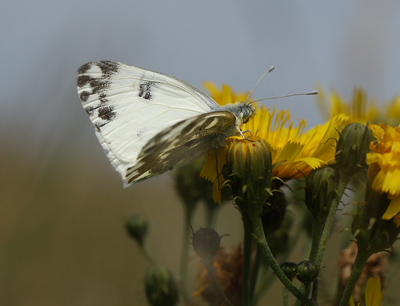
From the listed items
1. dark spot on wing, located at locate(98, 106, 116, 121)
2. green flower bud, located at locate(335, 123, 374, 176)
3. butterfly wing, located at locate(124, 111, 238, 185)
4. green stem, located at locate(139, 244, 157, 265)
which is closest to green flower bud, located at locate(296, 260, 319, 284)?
green flower bud, located at locate(335, 123, 374, 176)

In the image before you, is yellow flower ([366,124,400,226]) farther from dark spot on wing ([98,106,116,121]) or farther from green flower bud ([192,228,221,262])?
dark spot on wing ([98,106,116,121])

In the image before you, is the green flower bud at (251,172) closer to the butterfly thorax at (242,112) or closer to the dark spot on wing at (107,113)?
the butterfly thorax at (242,112)

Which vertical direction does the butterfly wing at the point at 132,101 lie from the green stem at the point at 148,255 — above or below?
above

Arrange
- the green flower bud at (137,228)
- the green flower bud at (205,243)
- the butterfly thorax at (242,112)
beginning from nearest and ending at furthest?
1. the green flower bud at (205,243)
2. the butterfly thorax at (242,112)
3. the green flower bud at (137,228)

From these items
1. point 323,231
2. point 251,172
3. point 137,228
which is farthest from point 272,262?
point 137,228

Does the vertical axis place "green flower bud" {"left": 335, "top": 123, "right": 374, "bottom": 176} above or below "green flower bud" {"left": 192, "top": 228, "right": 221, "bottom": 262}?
above

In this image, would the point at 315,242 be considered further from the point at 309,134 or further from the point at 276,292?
the point at 276,292

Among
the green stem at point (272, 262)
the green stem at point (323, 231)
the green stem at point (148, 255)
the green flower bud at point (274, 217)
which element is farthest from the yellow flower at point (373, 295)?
the green stem at point (148, 255)

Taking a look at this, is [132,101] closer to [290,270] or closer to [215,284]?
[215,284]
